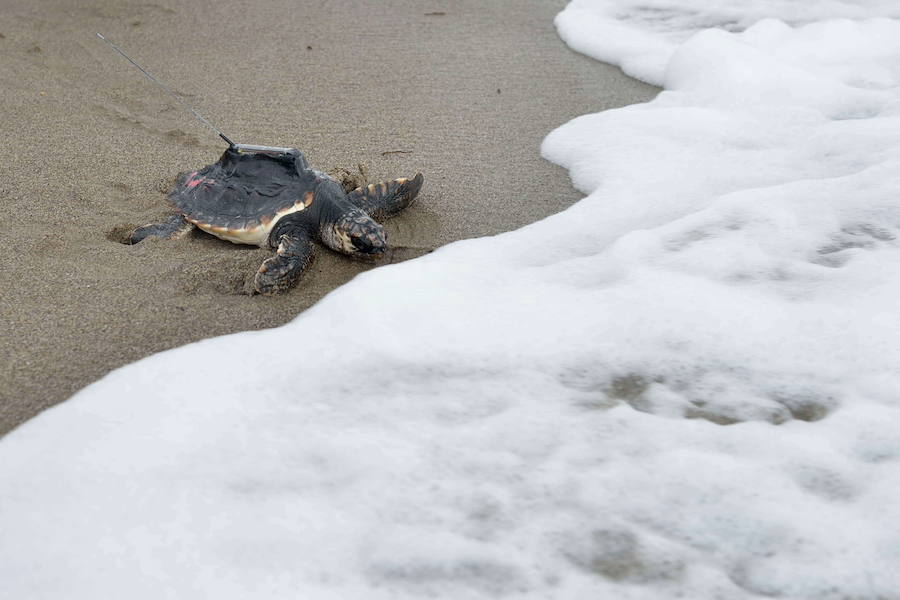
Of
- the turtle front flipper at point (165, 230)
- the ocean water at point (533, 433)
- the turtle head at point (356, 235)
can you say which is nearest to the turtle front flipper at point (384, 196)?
the turtle head at point (356, 235)

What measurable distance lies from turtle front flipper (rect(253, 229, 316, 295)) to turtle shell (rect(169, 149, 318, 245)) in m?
0.21

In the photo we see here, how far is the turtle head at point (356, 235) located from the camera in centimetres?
293

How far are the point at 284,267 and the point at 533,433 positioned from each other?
118 cm

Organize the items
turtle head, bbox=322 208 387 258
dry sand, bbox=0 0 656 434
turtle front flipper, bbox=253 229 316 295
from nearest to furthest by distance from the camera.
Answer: dry sand, bbox=0 0 656 434 → turtle front flipper, bbox=253 229 316 295 → turtle head, bbox=322 208 387 258

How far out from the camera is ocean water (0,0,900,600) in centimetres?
170

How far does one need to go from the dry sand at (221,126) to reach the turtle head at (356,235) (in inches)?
3.4

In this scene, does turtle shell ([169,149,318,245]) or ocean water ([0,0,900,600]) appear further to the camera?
turtle shell ([169,149,318,245])

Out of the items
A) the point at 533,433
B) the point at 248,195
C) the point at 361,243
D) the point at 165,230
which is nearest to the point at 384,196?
the point at 361,243

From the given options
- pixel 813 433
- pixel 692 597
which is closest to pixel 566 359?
pixel 813 433

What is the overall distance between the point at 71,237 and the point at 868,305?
2902 mm

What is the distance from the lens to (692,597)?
1.64 meters

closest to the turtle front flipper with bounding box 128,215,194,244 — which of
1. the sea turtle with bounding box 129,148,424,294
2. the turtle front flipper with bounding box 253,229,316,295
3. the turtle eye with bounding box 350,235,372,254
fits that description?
the sea turtle with bounding box 129,148,424,294

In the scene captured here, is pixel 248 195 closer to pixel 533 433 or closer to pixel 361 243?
pixel 361 243

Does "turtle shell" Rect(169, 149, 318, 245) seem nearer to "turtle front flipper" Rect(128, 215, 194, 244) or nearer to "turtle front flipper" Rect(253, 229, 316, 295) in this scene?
"turtle front flipper" Rect(128, 215, 194, 244)
